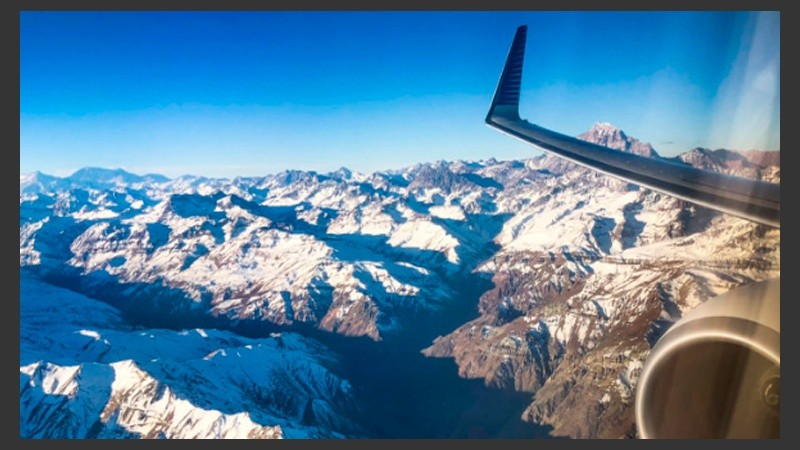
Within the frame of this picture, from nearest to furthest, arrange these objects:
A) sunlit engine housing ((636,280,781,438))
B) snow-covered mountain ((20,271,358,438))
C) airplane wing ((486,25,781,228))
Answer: sunlit engine housing ((636,280,781,438))
airplane wing ((486,25,781,228))
snow-covered mountain ((20,271,358,438))

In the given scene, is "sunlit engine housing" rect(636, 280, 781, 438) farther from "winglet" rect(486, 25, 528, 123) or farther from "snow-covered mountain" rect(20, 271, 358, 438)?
"snow-covered mountain" rect(20, 271, 358, 438)

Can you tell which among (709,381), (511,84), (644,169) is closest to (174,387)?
(511,84)

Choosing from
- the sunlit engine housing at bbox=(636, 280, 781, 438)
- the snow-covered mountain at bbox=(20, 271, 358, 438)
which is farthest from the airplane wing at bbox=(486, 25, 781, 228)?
the snow-covered mountain at bbox=(20, 271, 358, 438)

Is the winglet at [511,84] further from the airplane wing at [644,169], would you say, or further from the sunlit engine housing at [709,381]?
the sunlit engine housing at [709,381]

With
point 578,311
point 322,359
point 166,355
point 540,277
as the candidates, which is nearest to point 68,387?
point 166,355

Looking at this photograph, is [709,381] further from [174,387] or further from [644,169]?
[174,387]

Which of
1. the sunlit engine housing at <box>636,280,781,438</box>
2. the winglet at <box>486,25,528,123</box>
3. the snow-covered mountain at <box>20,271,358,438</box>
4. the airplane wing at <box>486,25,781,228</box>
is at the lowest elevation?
the snow-covered mountain at <box>20,271,358,438</box>
